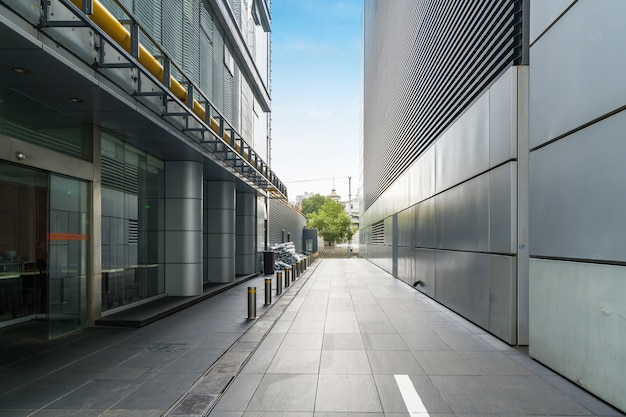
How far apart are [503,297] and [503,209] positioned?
5.44 feet

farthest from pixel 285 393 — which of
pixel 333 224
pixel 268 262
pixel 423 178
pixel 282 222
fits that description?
pixel 333 224

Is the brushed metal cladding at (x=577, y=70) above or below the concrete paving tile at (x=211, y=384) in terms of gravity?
above

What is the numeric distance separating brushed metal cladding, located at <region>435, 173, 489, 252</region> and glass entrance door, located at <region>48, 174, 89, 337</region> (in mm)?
8643

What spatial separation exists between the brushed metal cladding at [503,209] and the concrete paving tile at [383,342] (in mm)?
2618

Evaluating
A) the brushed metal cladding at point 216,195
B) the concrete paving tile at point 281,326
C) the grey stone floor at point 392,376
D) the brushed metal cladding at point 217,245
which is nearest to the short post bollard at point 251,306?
the concrete paving tile at point 281,326

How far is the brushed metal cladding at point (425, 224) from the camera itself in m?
14.2

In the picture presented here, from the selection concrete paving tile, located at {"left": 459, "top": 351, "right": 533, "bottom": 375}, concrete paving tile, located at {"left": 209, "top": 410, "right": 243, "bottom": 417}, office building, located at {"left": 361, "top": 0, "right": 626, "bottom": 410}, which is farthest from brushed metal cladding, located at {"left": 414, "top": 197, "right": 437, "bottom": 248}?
concrete paving tile, located at {"left": 209, "top": 410, "right": 243, "bottom": 417}

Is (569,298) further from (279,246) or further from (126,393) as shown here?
(279,246)

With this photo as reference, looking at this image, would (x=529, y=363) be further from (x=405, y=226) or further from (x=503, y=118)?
(x=405, y=226)

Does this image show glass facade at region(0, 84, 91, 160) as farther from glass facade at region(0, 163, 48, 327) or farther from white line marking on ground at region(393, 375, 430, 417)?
white line marking on ground at region(393, 375, 430, 417)

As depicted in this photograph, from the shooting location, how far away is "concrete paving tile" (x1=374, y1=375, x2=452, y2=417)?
202 inches

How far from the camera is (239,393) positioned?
5.68 m

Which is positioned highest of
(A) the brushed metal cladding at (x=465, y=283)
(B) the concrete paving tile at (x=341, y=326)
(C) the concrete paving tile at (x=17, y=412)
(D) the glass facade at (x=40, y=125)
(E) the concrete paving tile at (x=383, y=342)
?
(D) the glass facade at (x=40, y=125)

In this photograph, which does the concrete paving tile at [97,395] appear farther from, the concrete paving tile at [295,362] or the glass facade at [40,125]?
the glass facade at [40,125]
